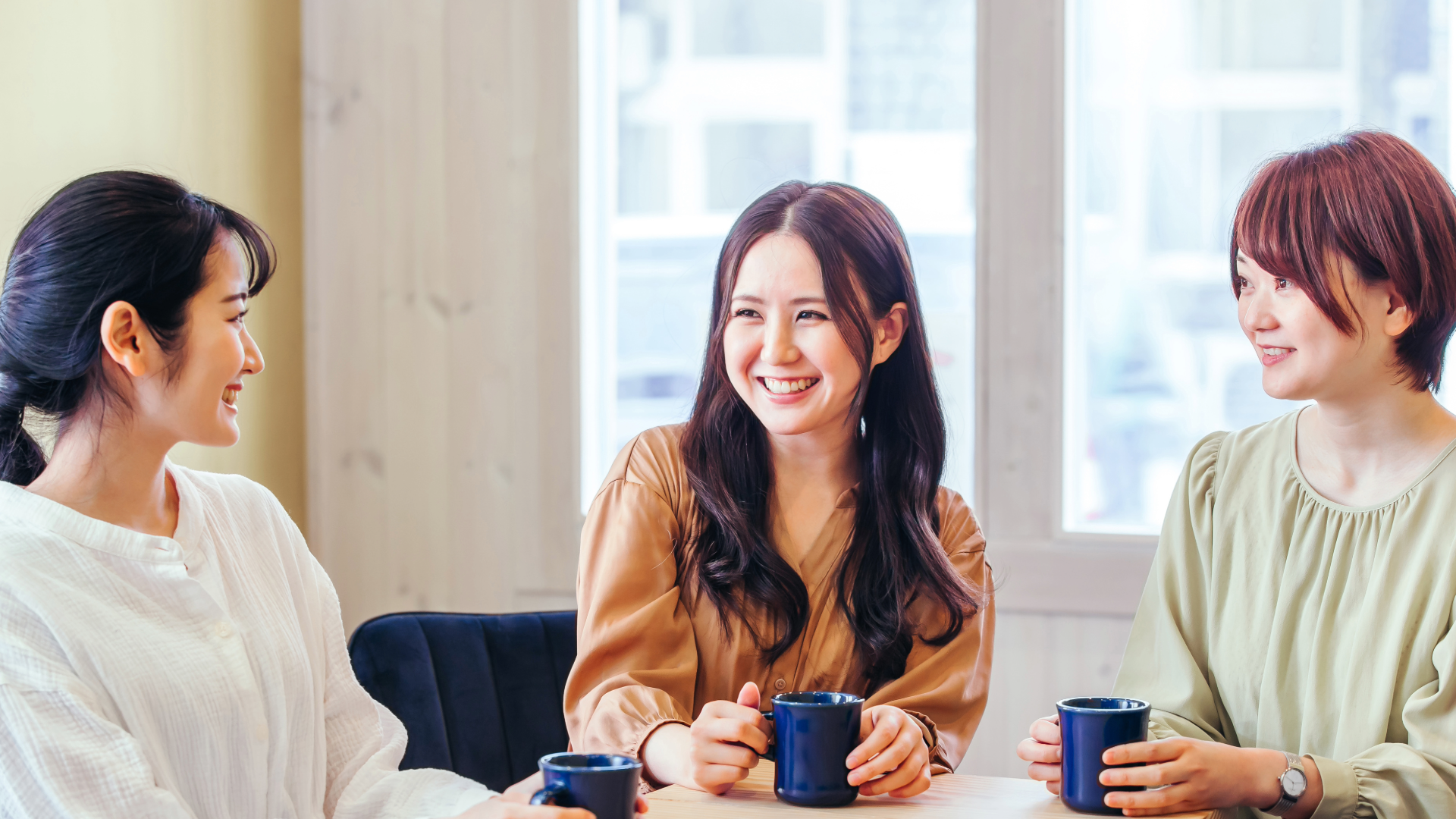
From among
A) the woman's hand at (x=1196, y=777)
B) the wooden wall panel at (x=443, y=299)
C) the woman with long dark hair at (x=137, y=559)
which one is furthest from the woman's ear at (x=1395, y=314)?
the wooden wall panel at (x=443, y=299)

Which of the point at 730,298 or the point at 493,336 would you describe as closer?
the point at 730,298

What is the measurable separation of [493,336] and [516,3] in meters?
0.71

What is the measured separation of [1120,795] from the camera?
1041 millimetres

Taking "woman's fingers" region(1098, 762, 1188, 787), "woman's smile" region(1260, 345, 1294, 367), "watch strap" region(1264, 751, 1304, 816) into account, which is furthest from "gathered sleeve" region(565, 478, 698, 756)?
"woman's smile" region(1260, 345, 1294, 367)

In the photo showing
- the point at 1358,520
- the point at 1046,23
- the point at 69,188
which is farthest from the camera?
the point at 1046,23

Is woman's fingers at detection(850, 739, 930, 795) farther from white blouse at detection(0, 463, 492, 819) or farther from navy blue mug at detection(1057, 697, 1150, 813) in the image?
→ white blouse at detection(0, 463, 492, 819)

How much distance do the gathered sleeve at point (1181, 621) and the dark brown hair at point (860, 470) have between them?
21cm

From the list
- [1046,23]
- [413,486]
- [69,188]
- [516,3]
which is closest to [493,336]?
[413,486]

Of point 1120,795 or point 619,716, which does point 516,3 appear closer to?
point 619,716

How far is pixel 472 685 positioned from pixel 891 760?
0.83m

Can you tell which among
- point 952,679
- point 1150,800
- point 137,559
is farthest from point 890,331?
point 137,559

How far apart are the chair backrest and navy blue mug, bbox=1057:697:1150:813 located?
82 centimetres

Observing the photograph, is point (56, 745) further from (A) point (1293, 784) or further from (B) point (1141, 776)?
(A) point (1293, 784)

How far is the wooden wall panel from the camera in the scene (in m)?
2.66
